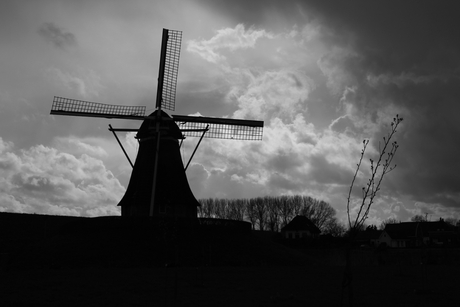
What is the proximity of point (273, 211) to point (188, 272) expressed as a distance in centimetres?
7243

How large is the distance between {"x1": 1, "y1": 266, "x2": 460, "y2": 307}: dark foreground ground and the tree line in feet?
230

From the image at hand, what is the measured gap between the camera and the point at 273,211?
3853 inches

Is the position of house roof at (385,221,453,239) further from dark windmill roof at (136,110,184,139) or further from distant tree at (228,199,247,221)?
dark windmill roof at (136,110,184,139)

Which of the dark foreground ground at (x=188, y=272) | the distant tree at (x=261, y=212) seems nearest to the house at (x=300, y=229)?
the distant tree at (x=261, y=212)

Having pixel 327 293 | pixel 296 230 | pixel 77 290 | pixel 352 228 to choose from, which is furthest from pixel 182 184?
pixel 296 230

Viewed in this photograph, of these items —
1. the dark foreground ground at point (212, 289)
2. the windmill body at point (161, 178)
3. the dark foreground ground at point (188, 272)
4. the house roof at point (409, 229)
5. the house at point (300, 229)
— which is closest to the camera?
the dark foreground ground at point (212, 289)

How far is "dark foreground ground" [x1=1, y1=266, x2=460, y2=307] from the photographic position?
15578 mm

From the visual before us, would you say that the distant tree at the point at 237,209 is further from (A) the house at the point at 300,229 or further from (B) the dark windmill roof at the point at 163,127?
(B) the dark windmill roof at the point at 163,127

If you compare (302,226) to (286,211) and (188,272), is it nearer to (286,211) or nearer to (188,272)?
(286,211)

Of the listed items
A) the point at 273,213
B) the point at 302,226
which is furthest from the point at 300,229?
the point at 273,213

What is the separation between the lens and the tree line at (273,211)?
9481 cm

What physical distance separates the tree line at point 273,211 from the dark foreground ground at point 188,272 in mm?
47137

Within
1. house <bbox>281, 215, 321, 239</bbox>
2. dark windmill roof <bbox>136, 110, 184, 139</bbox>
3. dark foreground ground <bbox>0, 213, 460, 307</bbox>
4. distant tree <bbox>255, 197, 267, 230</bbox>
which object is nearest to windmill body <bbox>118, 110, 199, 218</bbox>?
dark windmill roof <bbox>136, 110, 184, 139</bbox>

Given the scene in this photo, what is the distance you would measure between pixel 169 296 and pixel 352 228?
32.0 feet
